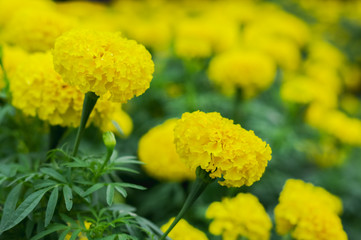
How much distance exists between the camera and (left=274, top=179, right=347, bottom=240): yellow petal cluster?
121 cm

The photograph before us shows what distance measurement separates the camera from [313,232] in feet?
3.98

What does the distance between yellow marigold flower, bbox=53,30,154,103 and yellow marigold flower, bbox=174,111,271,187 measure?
15 centimetres

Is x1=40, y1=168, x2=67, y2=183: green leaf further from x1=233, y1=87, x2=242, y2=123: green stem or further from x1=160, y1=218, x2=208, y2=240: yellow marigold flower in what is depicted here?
x1=233, y1=87, x2=242, y2=123: green stem

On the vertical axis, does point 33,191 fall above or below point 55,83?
below

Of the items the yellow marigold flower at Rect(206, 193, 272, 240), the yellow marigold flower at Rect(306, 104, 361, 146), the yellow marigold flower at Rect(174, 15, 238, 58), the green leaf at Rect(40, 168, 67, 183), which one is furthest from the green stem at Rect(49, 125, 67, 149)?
the yellow marigold flower at Rect(306, 104, 361, 146)

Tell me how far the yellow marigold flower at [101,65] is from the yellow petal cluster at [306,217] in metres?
0.57

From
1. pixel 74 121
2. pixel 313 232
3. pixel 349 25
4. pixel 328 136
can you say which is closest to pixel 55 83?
pixel 74 121

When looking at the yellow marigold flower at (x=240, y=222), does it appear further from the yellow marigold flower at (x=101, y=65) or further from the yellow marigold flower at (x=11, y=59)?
the yellow marigold flower at (x=11, y=59)

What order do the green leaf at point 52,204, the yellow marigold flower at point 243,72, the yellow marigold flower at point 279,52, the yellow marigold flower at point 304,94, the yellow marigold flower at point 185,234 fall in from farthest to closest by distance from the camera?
1. the yellow marigold flower at point 279,52
2. the yellow marigold flower at point 304,94
3. the yellow marigold flower at point 243,72
4. the yellow marigold flower at point 185,234
5. the green leaf at point 52,204

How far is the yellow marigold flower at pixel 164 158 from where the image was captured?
1600 mm

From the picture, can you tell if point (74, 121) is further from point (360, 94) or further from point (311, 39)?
point (360, 94)

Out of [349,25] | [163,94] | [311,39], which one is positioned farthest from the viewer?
[349,25]

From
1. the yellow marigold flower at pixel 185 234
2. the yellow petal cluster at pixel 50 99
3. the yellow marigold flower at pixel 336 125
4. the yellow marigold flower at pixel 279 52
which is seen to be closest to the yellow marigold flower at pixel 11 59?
the yellow petal cluster at pixel 50 99

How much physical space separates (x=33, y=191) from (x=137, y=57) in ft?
1.34
